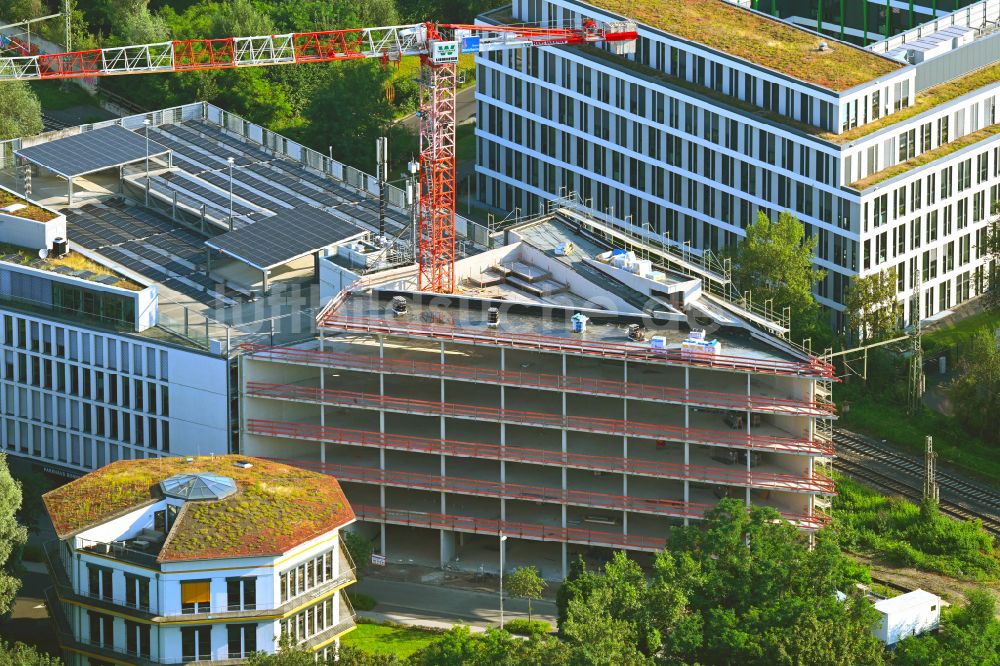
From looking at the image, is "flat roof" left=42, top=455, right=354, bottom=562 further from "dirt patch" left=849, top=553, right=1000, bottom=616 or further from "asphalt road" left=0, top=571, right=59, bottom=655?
"dirt patch" left=849, top=553, right=1000, bottom=616

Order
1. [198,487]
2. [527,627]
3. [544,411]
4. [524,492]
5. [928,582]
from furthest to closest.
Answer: [928,582]
[544,411]
[524,492]
[527,627]
[198,487]

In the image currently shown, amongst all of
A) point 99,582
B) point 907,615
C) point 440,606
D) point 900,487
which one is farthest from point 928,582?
point 99,582

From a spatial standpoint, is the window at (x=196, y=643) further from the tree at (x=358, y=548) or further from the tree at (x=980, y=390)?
the tree at (x=980, y=390)

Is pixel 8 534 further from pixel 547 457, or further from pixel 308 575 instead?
pixel 547 457

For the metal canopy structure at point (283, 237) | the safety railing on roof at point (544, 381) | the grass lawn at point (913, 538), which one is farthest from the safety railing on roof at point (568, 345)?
the grass lawn at point (913, 538)

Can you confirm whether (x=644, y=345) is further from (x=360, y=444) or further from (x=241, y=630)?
(x=241, y=630)

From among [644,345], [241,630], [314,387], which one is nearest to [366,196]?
[314,387]
